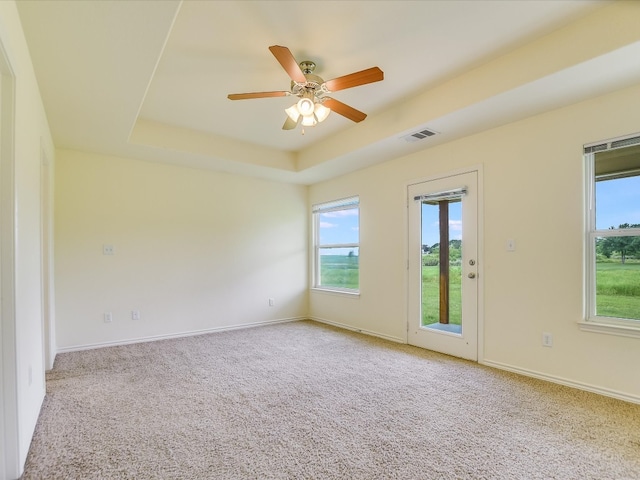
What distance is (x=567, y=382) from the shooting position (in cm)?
282

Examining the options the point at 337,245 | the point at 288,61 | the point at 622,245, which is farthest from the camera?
the point at 337,245

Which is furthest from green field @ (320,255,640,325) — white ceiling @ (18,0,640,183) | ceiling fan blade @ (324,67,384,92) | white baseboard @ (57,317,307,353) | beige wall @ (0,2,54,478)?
beige wall @ (0,2,54,478)

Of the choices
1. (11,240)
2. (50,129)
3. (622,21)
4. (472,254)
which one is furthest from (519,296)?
(50,129)

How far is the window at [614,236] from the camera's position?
261cm

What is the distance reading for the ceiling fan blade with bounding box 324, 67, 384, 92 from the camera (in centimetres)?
223

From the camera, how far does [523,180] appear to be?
10.3 ft

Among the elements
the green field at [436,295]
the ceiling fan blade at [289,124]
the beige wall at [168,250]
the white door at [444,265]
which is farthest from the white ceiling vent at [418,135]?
the beige wall at [168,250]

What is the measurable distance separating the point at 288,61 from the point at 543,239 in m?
2.63

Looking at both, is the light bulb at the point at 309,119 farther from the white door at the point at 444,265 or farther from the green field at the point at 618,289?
the green field at the point at 618,289

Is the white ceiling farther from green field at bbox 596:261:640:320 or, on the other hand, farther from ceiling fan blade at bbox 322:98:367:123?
green field at bbox 596:261:640:320

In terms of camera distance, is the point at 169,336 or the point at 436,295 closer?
the point at 436,295

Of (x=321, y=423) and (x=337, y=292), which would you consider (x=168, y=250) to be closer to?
(x=337, y=292)

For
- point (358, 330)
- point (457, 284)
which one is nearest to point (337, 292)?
point (358, 330)

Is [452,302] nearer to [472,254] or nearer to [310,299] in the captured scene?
[472,254]
